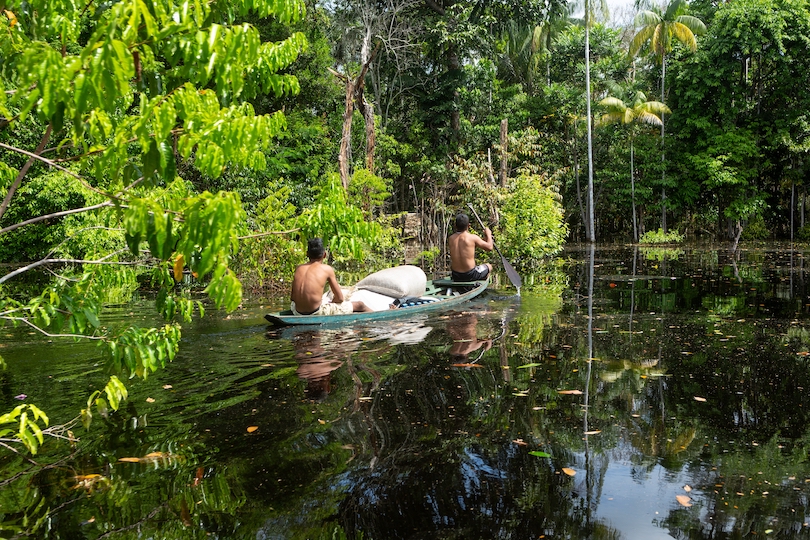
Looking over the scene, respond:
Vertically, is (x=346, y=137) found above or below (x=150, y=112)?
above

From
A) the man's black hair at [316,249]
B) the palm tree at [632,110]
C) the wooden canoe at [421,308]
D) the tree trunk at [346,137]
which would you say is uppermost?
the palm tree at [632,110]

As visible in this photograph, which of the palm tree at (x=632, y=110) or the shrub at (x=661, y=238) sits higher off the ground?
the palm tree at (x=632, y=110)

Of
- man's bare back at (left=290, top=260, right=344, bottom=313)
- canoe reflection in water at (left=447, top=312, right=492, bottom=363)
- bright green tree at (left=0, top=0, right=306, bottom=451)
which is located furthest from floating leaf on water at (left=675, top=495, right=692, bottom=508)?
man's bare back at (left=290, top=260, right=344, bottom=313)

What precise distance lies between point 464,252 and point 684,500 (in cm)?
861

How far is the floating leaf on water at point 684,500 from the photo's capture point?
11.5 ft

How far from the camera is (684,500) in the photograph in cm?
356

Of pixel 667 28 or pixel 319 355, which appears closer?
pixel 319 355

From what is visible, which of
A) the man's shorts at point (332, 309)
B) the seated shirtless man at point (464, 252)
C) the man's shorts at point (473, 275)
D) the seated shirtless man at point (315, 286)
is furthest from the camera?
the man's shorts at point (473, 275)

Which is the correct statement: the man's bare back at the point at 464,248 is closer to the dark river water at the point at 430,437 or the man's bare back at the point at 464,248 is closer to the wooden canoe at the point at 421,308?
the wooden canoe at the point at 421,308

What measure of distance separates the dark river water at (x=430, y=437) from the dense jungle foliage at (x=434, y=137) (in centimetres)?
73

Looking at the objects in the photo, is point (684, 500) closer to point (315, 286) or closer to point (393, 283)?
point (315, 286)

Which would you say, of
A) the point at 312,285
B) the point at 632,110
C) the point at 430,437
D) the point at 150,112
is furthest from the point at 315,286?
the point at 632,110

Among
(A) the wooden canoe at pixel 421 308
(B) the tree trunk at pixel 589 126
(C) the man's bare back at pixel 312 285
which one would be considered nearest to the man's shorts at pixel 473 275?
(A) the wooden canoe at pixel 421 308

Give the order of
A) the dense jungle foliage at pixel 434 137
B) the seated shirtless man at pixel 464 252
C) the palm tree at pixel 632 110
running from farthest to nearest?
the palm tree at pixel 632 110, the seated shirtless man at pixel 464 252, the dense jungle foliage at pixel 434 137
